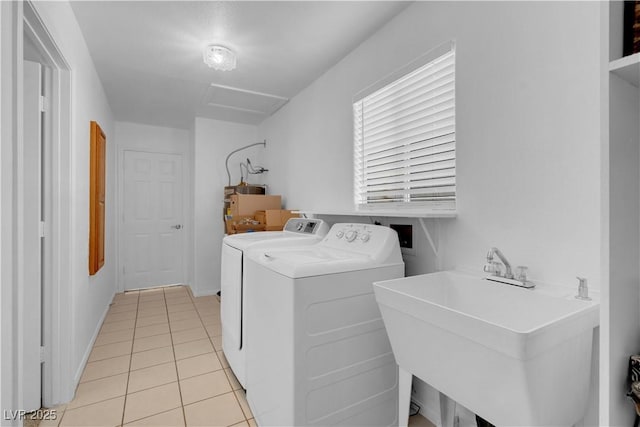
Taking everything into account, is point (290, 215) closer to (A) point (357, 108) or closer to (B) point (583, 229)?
(A) point (357, 108)

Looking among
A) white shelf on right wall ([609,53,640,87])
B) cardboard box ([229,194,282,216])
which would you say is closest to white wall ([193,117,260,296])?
cardboard box ([229,194,282,216])

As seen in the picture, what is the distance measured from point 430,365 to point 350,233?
913 mm

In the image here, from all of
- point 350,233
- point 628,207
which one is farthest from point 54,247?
point 628,207

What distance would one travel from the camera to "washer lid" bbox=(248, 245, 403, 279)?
1395mm

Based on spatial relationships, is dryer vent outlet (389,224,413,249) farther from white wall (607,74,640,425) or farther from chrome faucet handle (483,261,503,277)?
white wall (607,74,640,425)

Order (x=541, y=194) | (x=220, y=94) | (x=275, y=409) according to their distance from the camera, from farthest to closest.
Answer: (x=220, y=94)
(x=275, y=409)
(x=541, y=194)

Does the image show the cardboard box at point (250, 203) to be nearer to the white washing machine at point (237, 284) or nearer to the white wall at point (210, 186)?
the white wall at point (210, 186)

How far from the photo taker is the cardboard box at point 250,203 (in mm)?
3529

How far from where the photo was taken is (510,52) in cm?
138

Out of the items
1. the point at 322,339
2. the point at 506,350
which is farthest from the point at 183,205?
the point at 506,350

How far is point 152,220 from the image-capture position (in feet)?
15.2

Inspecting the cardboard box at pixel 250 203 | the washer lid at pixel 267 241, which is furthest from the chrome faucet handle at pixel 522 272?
the cardboard box at pixel 250 203

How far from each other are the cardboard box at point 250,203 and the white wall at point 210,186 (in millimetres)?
737

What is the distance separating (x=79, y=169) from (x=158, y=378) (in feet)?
5.16
